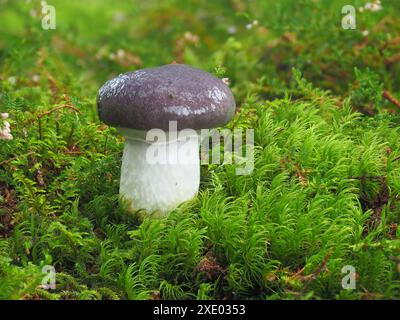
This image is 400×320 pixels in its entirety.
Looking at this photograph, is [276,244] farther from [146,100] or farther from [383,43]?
[383,43]

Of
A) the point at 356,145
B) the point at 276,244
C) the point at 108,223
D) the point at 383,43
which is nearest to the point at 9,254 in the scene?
the point at 108,223

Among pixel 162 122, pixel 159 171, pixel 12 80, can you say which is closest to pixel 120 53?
pixel 12 80

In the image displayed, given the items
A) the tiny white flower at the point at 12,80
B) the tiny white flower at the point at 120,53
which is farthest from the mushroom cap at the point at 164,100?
the tiny white flower at the point at 120,53

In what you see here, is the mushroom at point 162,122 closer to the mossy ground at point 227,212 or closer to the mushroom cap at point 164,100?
the mushroom cap at point 164,100

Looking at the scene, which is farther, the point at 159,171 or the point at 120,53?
the point at 120,53

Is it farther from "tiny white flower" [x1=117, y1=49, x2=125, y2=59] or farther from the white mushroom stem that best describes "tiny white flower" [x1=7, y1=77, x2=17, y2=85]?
the white mushroom stem

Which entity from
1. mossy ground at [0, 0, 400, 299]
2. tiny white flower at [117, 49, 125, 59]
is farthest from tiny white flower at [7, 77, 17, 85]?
tiny white flower at [117, 49, 125, 59]

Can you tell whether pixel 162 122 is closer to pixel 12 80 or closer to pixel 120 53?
pixel 12 80
